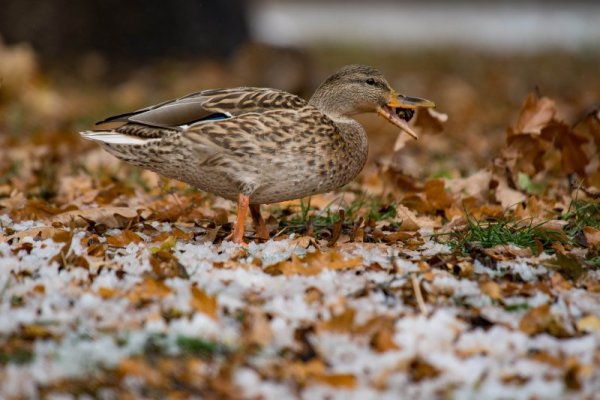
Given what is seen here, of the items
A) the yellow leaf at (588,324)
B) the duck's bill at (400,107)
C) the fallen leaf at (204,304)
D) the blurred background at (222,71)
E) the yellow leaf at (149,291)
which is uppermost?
the duck's bill at (400,107)

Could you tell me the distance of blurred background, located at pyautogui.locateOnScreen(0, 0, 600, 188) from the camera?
→ 27.6 feet

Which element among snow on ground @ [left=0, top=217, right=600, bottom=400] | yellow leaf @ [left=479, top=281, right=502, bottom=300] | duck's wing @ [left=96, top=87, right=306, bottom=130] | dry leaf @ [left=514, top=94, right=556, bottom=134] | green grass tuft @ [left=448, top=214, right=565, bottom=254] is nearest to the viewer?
snow on ground @ [left=0, top=217, right=600, bottom=400]

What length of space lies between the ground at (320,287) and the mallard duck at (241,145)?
0.95 feet

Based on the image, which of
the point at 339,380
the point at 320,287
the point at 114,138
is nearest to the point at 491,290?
the point at 320,287

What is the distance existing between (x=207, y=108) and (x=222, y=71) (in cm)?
713

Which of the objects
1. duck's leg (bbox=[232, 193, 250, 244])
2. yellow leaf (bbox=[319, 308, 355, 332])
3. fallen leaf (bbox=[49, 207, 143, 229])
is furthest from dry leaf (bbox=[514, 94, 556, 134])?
yellow leaf (bbox=[319, 308, 355, 332])

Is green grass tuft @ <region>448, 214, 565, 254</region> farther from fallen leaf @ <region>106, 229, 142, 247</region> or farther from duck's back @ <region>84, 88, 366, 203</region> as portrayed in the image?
fallen leaf @ <region>106, 229, 142, 247</region>

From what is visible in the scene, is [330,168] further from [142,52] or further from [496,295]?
[142,52]

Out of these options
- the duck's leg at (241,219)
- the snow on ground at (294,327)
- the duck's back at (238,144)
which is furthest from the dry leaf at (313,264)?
the duck's back at (238,144)

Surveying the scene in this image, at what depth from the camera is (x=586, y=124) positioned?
6.01m

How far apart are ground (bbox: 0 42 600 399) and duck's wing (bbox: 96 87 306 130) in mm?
606

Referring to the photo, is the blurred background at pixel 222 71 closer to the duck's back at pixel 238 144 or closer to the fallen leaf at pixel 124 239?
the duck's back at pixel 238 144

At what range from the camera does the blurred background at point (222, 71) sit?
27.6 ft

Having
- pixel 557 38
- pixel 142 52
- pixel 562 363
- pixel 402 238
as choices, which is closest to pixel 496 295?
pixel 562 363
